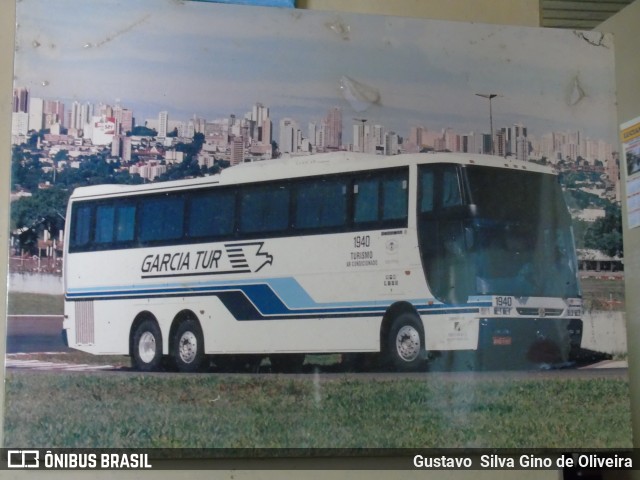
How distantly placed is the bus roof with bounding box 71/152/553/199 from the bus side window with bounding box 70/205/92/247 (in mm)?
83

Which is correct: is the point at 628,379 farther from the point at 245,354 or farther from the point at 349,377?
the point at 245,354

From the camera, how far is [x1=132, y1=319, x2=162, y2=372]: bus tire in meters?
2.97

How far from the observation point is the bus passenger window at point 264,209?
3.04 meters

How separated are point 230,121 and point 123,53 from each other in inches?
16.3

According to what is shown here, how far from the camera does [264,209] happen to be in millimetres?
3064

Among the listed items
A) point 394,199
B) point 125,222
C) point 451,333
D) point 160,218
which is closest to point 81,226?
point 125,222

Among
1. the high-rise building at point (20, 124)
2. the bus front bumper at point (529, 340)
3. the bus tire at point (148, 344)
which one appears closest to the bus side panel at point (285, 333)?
the bus tire at point (148, 344)

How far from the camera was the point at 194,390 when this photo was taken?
9.47 ft

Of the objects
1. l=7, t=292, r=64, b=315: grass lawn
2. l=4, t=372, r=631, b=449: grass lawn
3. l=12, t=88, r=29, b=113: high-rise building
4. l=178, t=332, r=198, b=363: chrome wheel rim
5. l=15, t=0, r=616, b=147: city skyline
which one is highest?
l=15, t=0, r=616, b=147: city skyline

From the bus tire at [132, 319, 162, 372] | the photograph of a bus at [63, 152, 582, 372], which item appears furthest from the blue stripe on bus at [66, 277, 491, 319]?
the bus tire at [132, 319, 162, 372]

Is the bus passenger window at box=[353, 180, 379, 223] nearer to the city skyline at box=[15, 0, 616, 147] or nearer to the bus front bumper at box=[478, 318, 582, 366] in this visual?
the city skyline at box=[15, 0, 616, 147]

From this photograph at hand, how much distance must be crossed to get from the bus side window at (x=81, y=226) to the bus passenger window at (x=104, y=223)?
3 centimetres

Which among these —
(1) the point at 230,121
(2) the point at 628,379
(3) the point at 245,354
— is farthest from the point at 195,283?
(2) the point at 628,379

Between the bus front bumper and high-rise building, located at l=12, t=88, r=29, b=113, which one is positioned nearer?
high-rise building, located at l=12, t=88, r=29, b=113
